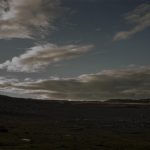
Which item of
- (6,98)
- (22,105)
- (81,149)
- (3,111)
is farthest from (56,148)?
(6,98)

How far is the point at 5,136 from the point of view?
66.1 metres

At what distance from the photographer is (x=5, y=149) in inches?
1960

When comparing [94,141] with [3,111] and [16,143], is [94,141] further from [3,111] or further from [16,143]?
[3,111]

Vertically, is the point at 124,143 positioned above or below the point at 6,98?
below

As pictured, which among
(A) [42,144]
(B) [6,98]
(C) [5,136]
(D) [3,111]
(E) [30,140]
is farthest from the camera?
(B) [6,98]

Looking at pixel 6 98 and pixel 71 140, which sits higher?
pixel 6 98

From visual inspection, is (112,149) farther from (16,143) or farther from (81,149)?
(16,143)

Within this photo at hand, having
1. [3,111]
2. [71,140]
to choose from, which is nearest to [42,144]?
[71,140]

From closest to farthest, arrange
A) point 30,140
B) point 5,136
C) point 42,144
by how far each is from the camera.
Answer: point 42,144 < point 30,140 < point 5,136

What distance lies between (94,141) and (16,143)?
44.6 feet

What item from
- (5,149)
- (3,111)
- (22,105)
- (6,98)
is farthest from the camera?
(6,98)

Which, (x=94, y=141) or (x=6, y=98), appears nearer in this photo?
(x=94, y=141)

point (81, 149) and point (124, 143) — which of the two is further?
point (124, 143)

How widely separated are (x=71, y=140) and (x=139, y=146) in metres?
11.1
